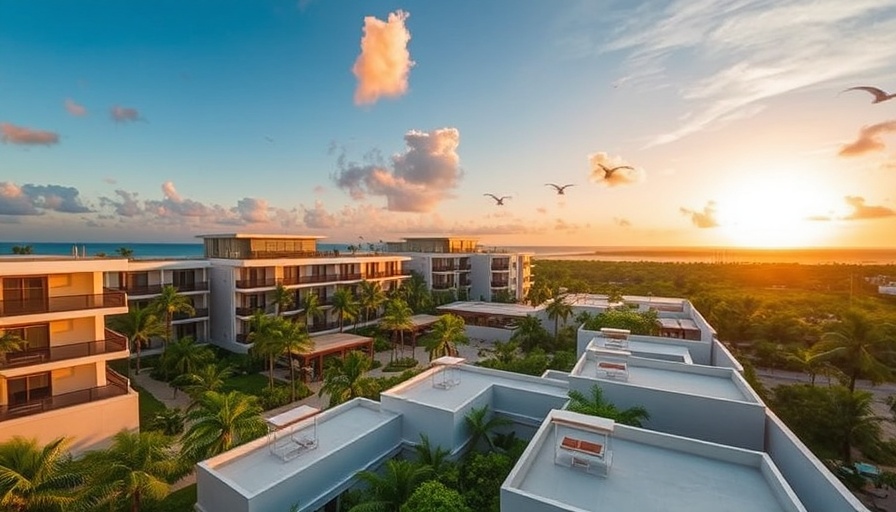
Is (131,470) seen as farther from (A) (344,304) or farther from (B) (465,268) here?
(B) (465,268)

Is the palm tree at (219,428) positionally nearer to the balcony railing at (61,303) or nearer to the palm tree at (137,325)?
the balcony railing at (61,303)

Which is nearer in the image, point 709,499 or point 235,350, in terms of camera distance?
point 709,499

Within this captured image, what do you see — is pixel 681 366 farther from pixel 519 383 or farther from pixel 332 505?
pixel 332 505

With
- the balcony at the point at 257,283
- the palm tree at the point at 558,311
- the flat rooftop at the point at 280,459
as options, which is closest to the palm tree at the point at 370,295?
the balcony at the point at 257,283

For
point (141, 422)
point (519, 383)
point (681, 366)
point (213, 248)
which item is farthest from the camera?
point (213, 248)

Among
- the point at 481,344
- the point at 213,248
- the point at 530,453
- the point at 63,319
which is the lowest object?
the point at 481,344

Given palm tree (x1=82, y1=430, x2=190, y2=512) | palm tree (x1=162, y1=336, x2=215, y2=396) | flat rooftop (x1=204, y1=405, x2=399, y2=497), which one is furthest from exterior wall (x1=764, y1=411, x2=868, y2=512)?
palm tree (x1=162, y1=336, x2=215, y2=396)

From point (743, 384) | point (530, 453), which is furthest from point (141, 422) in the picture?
point (743, 384)

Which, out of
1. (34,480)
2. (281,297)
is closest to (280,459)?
(34,480)
